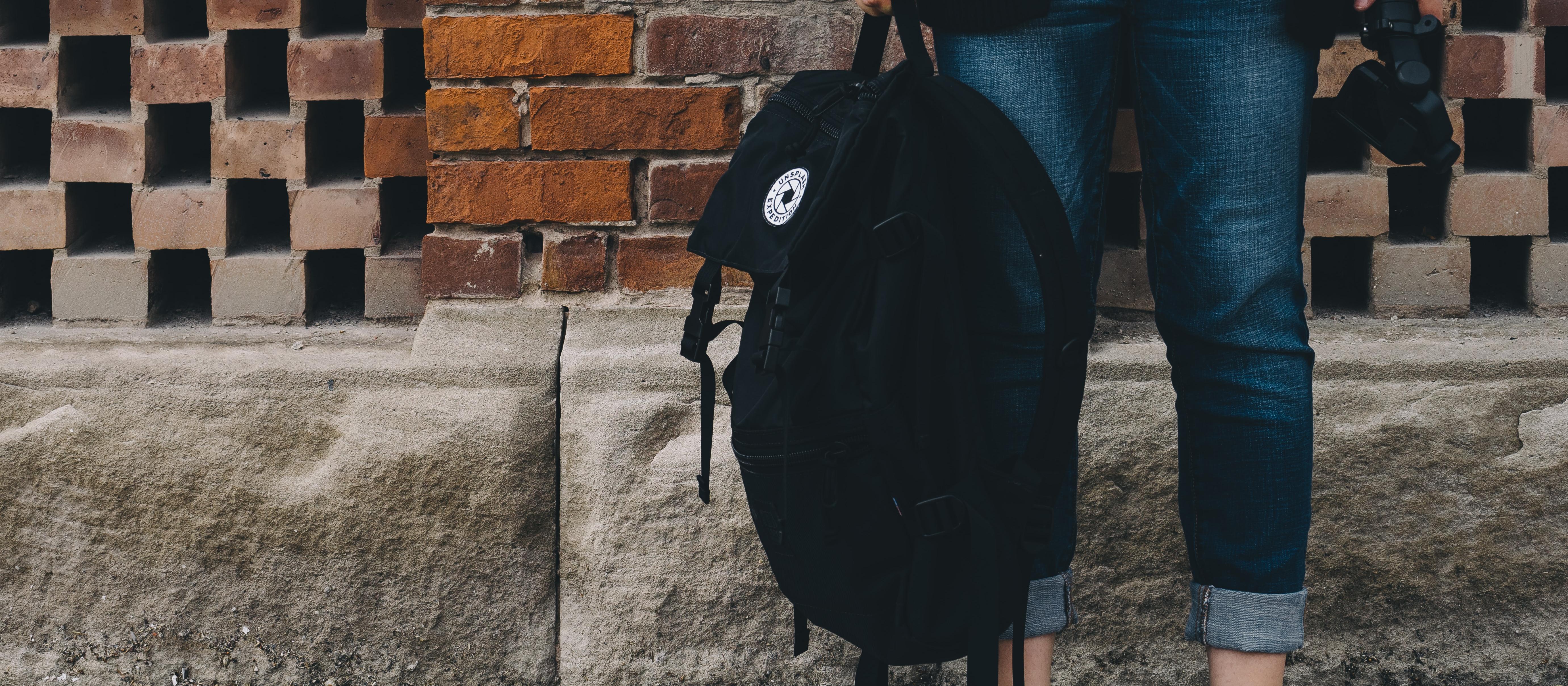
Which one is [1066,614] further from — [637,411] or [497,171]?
[497,171]

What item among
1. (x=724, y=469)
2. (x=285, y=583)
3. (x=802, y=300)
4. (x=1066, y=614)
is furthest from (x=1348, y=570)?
(x=285, y=583)

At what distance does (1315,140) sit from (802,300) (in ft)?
3.24

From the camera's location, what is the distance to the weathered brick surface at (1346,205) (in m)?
1.54

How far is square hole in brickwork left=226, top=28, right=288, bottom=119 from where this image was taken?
1583 mm

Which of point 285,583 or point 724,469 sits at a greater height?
point 724,469

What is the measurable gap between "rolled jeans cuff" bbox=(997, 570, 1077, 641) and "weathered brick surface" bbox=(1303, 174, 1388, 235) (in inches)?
28.0

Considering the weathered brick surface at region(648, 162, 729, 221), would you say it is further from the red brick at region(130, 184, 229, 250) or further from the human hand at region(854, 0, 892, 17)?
the red brick at region(130, 184, 229, 250)

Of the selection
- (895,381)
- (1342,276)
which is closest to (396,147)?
(895,381)

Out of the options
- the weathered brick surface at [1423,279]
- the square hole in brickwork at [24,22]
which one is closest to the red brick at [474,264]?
the square hole in brickwork at [24,22]

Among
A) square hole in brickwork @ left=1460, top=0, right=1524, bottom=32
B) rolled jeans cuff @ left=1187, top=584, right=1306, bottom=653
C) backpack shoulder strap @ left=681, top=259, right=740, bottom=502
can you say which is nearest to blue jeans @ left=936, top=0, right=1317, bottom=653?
rolled jeans cuff @ left=1187, top=584, right=1306, bottom=653

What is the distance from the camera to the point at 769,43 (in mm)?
1453

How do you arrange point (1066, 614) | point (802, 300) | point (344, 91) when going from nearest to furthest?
point (802, 300) < point (1066, 614) < point (344, 91)

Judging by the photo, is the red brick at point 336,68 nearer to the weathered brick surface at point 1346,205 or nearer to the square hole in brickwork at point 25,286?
the square hole in brickwork at point 25,286

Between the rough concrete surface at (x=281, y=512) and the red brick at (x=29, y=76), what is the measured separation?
0.36m
